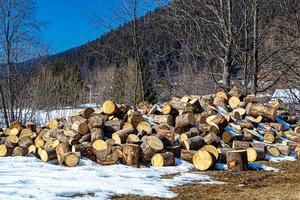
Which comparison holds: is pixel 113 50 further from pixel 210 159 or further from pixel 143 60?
pixel 210 159

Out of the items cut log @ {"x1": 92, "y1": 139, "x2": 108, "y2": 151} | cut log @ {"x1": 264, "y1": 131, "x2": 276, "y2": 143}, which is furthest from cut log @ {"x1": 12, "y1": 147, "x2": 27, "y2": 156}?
cut log @ {"x1": 264, "y1": 131, "x2": 276, "y2": 143}

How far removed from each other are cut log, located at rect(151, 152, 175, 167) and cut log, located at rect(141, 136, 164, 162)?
0.31 feet

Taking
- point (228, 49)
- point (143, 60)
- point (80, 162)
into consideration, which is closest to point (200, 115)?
point (80, 162)

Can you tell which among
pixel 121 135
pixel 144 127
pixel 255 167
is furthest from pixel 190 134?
pixel 255 167

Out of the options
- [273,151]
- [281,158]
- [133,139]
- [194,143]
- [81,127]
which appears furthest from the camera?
[273,151]

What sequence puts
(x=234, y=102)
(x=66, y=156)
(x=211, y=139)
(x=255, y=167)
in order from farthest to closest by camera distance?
(x=234, y=102), (x=211, y=139), (x=255, y=167), (x=66, y=156)

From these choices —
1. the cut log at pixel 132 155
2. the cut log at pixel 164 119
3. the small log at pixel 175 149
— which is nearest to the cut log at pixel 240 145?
the small log at pixel 175 149

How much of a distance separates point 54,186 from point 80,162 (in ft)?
7.46

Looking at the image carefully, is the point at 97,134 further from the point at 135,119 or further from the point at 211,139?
the point at 211,139

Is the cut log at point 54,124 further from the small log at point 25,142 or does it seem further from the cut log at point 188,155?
the cut log at point 188,155

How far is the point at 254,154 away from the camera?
32.2 ft

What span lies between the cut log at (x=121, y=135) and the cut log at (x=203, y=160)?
1.63 metres

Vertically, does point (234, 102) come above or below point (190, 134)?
above

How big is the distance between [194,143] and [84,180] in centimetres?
327
